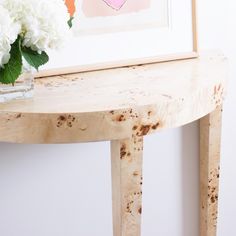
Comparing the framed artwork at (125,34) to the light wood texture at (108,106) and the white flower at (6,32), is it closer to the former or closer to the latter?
the light wood texture at (108,106)

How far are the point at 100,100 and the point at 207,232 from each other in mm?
574

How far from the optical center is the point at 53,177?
1058 millimetres

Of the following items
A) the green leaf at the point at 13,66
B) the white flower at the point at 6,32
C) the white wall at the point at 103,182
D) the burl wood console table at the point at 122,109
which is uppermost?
the white flower at the point at 6,32

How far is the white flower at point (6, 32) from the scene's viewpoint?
2.25 ft

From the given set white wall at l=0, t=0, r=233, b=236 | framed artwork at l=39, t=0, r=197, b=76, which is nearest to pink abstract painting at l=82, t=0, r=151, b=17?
framed artwork at l=39, t=0, r=197, b=76

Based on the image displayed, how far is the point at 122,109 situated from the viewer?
711mm

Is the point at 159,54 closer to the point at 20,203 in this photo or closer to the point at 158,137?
the point at 158,137

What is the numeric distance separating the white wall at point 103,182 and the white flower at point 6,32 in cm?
34

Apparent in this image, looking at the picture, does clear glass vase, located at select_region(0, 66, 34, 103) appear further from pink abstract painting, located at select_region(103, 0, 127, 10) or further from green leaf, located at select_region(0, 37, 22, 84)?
pink abstract painting, located at select_region(103, 0, 127, 10)

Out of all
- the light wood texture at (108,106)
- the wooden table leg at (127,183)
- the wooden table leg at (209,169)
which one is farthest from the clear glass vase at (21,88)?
the wooden table leg at (209,169)

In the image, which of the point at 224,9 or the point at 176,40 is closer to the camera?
the point at 176,40

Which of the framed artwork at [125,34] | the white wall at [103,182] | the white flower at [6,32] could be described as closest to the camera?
the white flower at [6,32]

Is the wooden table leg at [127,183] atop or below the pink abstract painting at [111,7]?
below

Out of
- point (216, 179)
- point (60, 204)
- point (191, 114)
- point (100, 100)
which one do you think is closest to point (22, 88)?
point (100, 100)
